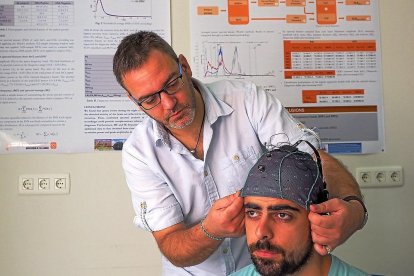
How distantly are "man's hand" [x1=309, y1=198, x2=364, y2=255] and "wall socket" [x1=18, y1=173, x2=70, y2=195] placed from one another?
148 cm

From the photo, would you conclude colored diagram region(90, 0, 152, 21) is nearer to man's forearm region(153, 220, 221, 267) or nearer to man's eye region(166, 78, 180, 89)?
man's eye region(166, 78, 180, 89)

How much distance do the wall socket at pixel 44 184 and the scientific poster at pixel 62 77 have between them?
0.44 ft

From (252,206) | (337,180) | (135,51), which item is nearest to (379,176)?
(337,180)

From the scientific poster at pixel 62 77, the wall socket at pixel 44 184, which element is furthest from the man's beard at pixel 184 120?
the wall socket at pixel 44 184

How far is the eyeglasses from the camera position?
57.9 inches

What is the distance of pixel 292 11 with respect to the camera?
2.42 metres

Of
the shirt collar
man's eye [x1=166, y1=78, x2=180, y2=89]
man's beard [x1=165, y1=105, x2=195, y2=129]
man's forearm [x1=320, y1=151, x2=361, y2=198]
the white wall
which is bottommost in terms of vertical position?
the white wall

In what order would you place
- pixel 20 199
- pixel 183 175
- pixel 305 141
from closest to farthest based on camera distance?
pixel 305 141 < pixel 183 175 < pixel 20 199

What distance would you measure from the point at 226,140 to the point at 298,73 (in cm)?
89

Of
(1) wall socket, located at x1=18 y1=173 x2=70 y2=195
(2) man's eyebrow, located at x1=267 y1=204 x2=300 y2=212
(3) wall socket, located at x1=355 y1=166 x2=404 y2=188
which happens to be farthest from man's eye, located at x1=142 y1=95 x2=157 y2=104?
(3) wall socket, located at x1=355 y1=166 x2=404 y2=188

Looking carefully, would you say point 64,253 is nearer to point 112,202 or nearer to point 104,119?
point 112,202

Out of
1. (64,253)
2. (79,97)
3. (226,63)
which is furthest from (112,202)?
(226,63)

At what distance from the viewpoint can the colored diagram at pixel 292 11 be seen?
2379 millimetres

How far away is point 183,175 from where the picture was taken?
1.69m
